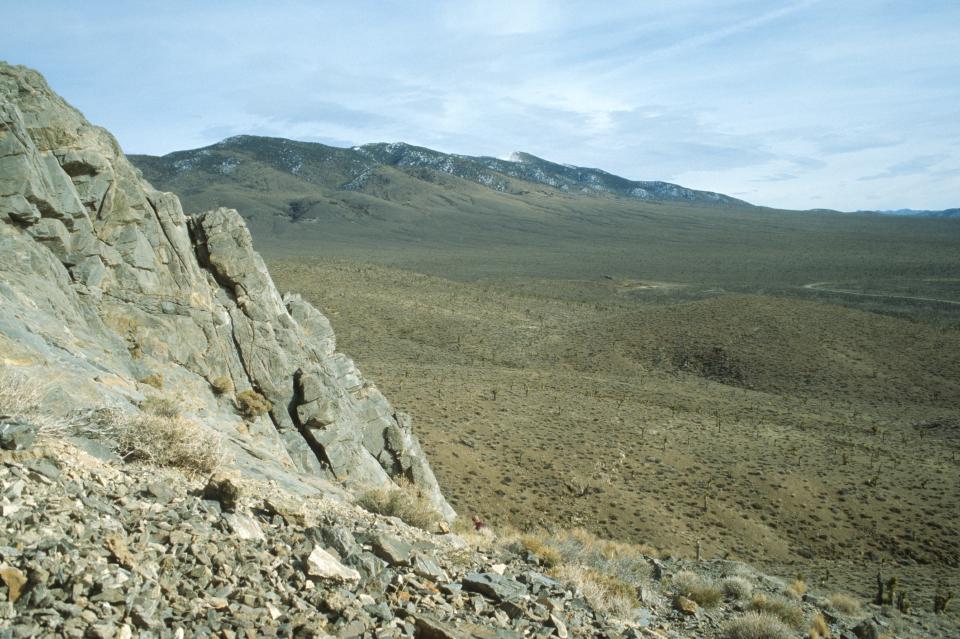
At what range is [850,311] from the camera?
189ft

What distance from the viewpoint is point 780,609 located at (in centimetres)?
880

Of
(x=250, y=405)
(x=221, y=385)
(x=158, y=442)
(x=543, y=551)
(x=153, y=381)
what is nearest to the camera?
(x=158, y=442)

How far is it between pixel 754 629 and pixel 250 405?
947cm

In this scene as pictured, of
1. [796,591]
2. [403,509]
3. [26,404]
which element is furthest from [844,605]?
[26,404]

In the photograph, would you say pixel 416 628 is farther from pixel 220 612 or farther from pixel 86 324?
pixel 86 324

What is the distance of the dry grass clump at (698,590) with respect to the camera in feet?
28.4

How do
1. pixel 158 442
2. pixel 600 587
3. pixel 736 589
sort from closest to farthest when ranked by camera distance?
pixel 158 442, pixel 600 587, pixel 736 589

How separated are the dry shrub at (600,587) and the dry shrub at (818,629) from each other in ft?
9.49

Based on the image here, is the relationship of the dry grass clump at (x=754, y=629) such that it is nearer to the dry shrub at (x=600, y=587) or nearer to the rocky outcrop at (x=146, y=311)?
the dry shrub at (x=600, y=587)

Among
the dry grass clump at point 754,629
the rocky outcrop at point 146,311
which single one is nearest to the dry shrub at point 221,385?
the rocky outcrop at point 146,311

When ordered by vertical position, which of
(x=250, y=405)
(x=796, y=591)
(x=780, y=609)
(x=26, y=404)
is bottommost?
(x=796, y=591)

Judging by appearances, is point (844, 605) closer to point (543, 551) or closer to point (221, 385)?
point (543, 551)

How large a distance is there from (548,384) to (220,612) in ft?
111

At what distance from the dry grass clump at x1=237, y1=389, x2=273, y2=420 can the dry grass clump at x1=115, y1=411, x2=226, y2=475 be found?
4632 mm
